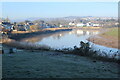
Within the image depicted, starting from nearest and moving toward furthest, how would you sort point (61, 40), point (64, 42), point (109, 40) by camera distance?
1. point (64, 42)
2. point (61, 40)
3. point (109, 40)

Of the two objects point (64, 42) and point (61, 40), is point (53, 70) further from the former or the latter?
point (61, 40)

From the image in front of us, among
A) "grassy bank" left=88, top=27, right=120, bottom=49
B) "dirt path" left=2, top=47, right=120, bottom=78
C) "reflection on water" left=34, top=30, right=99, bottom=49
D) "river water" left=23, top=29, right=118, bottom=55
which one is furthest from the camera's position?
"grassy bank" left=88, top=27, right=120, bottom=49

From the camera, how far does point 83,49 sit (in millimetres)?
6711

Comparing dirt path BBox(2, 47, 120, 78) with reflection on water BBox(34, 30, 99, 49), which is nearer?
dirt path BBox(2, 47, 120, 78)

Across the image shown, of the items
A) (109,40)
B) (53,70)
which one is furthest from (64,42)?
(53,70)

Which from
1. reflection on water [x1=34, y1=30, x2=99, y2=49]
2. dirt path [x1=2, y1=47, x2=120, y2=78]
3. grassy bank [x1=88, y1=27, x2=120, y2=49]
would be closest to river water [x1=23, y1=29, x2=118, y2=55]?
reflection on water [x1=34, y1=30, x2=99, y2=49]

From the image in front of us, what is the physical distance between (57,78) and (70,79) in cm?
19

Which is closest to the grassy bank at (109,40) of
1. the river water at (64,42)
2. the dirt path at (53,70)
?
the river water at (64,42)

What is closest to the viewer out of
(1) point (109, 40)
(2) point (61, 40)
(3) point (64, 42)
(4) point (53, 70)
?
(4) point (53, 70)

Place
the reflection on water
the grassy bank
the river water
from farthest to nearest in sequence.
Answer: the grassy bank, the reflection on water, the river water

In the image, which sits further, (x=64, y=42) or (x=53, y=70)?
(x=64, y=42)

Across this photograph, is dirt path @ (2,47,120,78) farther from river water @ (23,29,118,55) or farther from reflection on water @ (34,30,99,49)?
reflection on water @ (34,30,99,49)

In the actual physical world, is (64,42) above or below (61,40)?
below

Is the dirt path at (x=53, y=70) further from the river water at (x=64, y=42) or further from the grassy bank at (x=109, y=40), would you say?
the grassy bank at (x=109, y=40)
